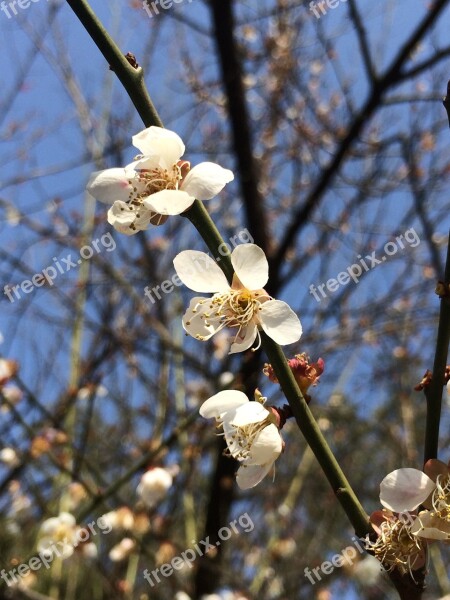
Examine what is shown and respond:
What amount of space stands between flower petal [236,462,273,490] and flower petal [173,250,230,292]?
26cm

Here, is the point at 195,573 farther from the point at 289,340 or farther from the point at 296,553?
the point at 289,340

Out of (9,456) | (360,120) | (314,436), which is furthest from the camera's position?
(9,456)

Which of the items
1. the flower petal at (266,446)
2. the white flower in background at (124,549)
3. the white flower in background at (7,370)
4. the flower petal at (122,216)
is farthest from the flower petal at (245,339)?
the white flower in background at (124,549)

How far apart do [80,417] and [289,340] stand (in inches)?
119

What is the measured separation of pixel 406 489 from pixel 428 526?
0.05m

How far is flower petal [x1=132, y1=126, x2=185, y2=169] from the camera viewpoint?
80 cm

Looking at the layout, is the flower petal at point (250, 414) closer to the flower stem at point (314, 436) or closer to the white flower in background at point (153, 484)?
the flower stem at point (314, 436)

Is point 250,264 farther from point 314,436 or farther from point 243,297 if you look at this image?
point 314,436

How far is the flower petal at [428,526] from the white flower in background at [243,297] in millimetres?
268

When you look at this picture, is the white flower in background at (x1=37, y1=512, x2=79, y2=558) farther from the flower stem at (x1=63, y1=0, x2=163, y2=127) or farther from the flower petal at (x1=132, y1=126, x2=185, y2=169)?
the flower stem at (x1=63, y1=0, x2=163, y2=127)

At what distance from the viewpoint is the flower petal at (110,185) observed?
2.89ft

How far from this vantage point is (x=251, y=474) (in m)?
0.85

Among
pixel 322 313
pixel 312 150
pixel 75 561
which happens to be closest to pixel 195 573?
pixel 75 561

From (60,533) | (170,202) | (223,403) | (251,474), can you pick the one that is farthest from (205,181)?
(60,533)
